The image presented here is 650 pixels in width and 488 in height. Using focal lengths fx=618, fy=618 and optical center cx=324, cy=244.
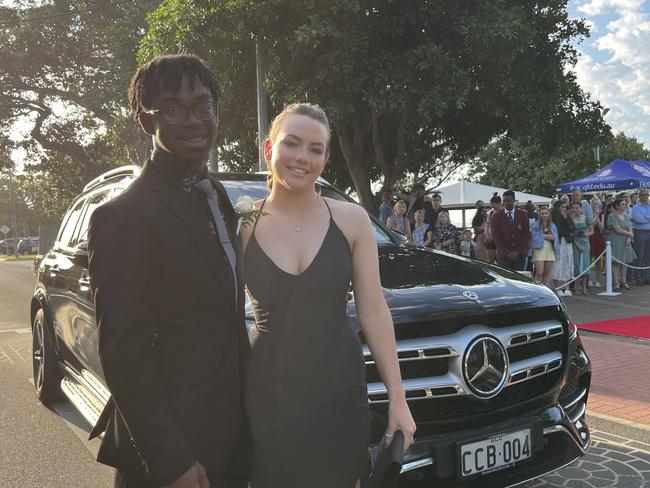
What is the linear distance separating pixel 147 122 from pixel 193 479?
92 centimetres

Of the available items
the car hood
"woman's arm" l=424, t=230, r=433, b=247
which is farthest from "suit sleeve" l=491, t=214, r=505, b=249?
the car hood

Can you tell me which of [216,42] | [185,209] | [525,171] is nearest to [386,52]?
[216,42]

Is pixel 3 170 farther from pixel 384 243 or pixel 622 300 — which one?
pixel 384 243

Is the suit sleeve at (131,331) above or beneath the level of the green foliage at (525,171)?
beneath

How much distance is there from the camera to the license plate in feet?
8.30

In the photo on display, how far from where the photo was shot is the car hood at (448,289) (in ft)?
8.90

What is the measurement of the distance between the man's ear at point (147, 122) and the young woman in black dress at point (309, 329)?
42cm

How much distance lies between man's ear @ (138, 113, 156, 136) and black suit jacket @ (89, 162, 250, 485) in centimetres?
10

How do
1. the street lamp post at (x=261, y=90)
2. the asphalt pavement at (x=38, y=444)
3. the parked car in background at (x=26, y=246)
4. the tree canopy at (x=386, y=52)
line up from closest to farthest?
1. the asphalt pavement at (x=38, y=444)
2. the tree canopy at (x=386, y=52)
3. the street lamp post at (x=261, y=90)
4. the parked car in background at (x=26, y=246)

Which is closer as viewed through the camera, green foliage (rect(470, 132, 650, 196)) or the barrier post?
the barrier post

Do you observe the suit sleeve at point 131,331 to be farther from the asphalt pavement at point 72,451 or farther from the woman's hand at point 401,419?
the asphalt pavement at point 72,451

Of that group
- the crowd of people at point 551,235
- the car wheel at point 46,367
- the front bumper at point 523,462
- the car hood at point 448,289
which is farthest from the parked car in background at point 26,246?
the front bumper at point 523,462

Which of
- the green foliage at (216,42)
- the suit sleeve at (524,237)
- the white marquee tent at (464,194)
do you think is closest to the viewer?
the suit sleeve at (524,237)

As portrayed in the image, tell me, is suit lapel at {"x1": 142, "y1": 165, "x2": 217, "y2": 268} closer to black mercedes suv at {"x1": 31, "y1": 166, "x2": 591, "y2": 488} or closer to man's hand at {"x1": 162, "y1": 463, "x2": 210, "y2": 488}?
man's hand at {"x1": 162, "y1": 463, "x2": 210, "y2": 488}
